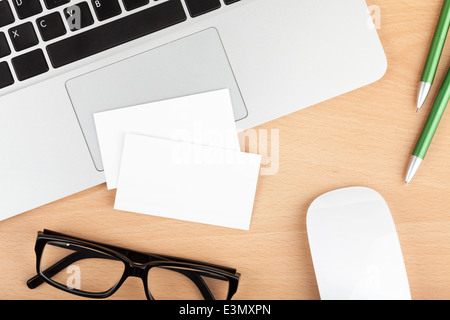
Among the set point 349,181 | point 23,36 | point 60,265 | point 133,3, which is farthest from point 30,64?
point 349,181

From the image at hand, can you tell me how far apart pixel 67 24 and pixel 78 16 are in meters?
0.02

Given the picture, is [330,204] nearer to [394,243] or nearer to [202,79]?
[394,243]

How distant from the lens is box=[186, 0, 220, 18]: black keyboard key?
448mm

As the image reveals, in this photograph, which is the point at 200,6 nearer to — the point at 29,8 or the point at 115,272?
the point at 29,8

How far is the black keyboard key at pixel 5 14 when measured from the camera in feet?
1.46

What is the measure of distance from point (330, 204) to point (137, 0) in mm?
327

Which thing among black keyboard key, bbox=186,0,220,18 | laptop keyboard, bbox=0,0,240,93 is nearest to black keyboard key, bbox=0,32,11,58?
laptop keyboard, bbox=0,0,240,93

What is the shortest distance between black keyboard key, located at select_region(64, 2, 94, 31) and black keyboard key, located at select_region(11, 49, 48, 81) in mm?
50

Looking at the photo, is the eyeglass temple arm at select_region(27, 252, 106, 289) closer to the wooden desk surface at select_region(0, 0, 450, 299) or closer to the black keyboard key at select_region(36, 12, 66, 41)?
the wooden desk surface at select_region(0, 0, 450, 299)

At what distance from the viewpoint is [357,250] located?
43 cm

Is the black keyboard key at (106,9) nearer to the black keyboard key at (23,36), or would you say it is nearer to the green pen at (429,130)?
the black keyboard key at (23,36)

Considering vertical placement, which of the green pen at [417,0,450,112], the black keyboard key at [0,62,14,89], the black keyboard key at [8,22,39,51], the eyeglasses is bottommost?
the eyeglasses

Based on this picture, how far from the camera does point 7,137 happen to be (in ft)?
1.51

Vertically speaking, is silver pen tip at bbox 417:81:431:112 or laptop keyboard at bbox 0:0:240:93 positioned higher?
laptop keyboard at bbox 0:0:240:93
